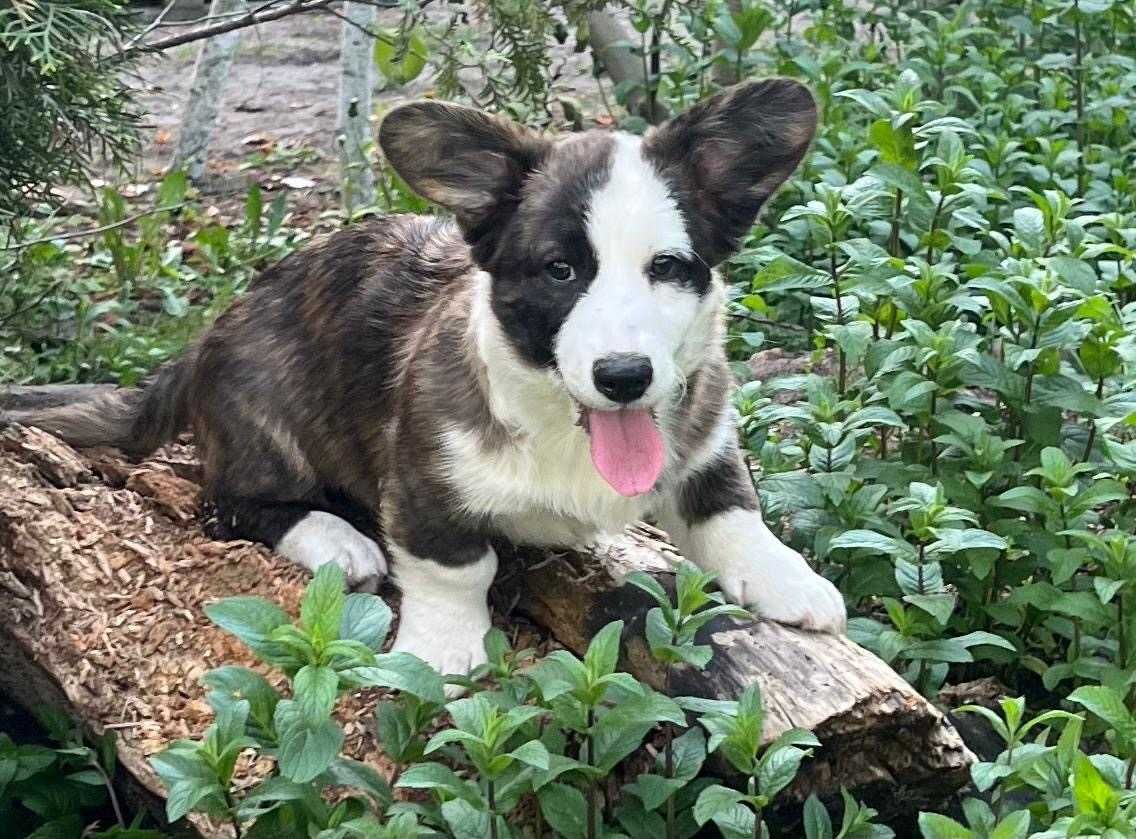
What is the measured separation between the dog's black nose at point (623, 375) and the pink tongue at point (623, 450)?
8.7 inches

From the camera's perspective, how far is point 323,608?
294 cm

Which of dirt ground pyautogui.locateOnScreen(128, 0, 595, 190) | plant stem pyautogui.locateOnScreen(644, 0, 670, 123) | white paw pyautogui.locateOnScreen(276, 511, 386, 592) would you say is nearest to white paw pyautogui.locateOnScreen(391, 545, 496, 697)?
white paw pyautogui.locateOnScreen(276, 511, 386, 592)

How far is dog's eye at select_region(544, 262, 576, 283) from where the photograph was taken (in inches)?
137

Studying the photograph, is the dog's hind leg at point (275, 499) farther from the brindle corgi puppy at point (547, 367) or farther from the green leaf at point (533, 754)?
the green leaf at point (533, 754)

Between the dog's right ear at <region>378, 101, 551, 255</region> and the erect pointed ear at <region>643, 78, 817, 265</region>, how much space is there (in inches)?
11.5

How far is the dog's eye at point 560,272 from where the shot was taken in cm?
347

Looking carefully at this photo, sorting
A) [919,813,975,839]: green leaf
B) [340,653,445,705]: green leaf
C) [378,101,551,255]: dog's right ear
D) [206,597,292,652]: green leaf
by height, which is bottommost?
[919,813,975,839]: green leaf

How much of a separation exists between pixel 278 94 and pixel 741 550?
21.0 feet

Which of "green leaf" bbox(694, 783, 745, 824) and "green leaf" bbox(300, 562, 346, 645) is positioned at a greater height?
"green leaf" bbox(300, 562, 346, 645)

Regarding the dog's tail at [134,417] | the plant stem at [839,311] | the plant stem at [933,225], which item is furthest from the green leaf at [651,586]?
the plant stem at [933,225]

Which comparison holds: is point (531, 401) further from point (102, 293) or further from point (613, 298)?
point (102, 293)

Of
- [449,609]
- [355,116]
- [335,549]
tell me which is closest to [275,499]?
[335,549]

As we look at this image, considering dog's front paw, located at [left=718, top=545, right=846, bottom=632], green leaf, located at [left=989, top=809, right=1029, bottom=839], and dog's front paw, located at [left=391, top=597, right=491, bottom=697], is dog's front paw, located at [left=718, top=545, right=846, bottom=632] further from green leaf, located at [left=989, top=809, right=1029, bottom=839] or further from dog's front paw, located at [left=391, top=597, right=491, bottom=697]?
green leaf, located at [left=989, top=809, right=1029, bottom=839]

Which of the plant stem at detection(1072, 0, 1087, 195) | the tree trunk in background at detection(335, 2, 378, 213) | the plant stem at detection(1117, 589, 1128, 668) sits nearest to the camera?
the plant stem at detection(1117, 589, 1128, 668)
